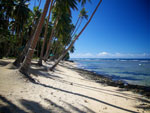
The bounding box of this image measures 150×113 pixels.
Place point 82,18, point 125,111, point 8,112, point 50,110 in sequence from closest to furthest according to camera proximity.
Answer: point 8,112 → point 50,110 → point 125,111 → point 82,18

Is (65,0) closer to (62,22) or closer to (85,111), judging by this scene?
(62,22)

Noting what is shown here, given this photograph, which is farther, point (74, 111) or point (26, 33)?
point (26, 33)

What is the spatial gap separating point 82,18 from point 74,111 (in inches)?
904

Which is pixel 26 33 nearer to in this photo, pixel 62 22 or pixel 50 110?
pixel 62 22

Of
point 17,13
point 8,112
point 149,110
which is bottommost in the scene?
point 149,110

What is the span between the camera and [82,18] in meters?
22.4

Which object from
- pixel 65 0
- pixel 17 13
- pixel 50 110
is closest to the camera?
pixel 50 110

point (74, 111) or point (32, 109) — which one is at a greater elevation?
point (32, 109)

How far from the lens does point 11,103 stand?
94.0 inches

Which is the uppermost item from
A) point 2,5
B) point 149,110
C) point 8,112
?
point 2,5

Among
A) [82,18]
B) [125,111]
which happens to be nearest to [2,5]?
[82,18]

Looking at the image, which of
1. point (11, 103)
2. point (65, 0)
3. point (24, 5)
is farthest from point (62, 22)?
point (11, 103)

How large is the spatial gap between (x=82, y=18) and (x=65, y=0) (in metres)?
13.8

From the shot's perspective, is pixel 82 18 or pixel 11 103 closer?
pixel 11 103
